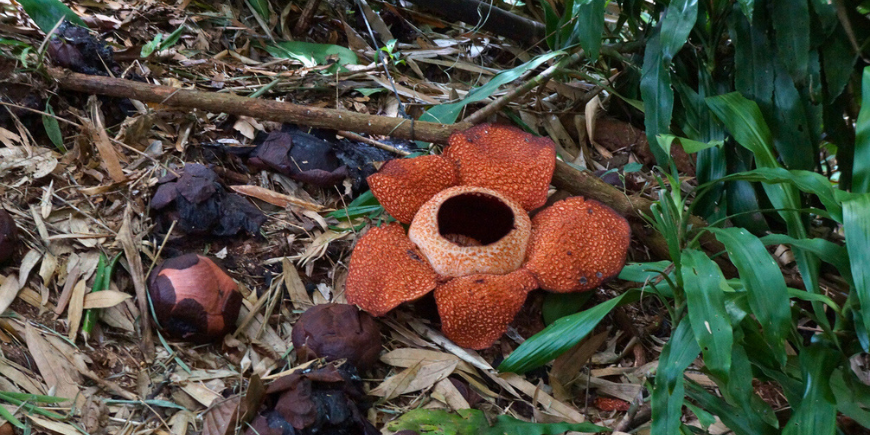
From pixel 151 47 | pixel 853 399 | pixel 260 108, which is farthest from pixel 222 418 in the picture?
pixel 151 47

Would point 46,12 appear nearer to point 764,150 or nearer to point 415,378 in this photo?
point 415,378

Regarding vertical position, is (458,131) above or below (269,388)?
above

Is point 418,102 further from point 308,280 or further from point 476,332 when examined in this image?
point 476,332

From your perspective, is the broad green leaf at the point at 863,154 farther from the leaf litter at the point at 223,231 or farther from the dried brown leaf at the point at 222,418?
the dried brown leaf at the point at 222,418

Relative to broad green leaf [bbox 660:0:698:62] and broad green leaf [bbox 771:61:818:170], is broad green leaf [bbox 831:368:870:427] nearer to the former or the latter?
broad green leaf [bbox 771:61:818:170]

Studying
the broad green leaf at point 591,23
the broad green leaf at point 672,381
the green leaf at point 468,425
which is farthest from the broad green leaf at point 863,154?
the green leaf at point 468,425

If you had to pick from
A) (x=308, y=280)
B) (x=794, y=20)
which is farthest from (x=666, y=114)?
(x=308, y=280)
